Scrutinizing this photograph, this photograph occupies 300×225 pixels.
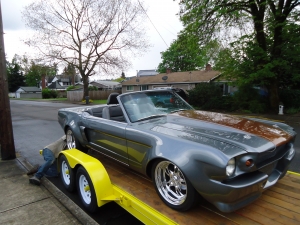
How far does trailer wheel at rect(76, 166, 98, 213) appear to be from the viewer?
2.84m

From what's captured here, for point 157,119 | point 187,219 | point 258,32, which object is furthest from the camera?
point 258,32

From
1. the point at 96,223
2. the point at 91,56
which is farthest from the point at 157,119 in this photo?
A: the point at 91,56

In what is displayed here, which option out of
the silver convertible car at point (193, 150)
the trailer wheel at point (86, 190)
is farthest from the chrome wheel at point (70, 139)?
the trailer wheel at point (86, 190)

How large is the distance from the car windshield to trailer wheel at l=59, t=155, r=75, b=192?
4.42 ft

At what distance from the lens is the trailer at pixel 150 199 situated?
81.3 inches

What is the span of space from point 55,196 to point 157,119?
82.3 inches

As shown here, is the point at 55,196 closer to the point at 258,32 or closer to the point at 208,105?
the point at 258,32

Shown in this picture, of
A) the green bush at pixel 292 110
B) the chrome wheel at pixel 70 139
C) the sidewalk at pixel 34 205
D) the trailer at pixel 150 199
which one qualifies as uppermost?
the chrome wheel at pixel 70 139

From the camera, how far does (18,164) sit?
4996mm

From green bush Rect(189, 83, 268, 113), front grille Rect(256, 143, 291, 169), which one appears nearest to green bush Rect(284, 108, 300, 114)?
green bush Rect(189, 83, 268, 113)

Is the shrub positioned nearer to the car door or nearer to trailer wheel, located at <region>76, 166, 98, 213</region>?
the car door

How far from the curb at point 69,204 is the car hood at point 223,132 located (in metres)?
1.46

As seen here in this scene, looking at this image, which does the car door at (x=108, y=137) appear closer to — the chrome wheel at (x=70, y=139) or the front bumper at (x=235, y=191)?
the chrome wheel at (x=70, y=139)

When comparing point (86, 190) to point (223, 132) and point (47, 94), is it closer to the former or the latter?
point (223, 132)
